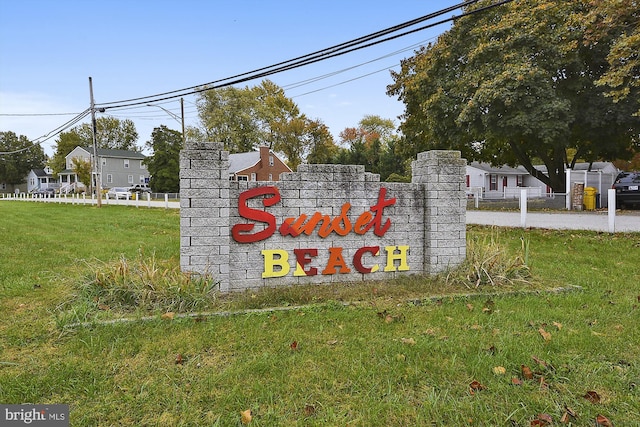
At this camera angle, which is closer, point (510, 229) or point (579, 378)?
point (579, 378)

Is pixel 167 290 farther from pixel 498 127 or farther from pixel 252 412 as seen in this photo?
pixel 498 127

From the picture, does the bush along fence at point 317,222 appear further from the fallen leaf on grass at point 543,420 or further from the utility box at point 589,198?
the utility box at point 589,198

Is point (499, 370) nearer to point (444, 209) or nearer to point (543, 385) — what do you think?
point (543, 385)

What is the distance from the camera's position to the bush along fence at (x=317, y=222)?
5227 millimetres

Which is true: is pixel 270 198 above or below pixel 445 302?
above

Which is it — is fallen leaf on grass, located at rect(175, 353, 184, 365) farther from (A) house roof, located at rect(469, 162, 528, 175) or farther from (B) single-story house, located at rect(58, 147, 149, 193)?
(B) single-story house, located at rect(58, 147, 149, 193)

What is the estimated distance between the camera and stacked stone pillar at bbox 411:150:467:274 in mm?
6160

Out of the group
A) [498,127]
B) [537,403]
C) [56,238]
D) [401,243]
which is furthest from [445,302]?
[498,127]

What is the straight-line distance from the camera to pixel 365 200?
6.04 meters

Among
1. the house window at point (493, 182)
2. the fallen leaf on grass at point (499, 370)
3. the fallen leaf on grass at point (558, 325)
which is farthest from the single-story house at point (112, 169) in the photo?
the fallen leaf on grass at point (499, 370)

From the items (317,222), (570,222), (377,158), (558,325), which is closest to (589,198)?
(570,222)

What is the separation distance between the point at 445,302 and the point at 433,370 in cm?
199

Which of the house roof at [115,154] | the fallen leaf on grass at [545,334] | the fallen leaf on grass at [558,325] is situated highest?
the house roof at [115,154]

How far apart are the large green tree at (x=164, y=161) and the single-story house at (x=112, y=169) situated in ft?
49.6
